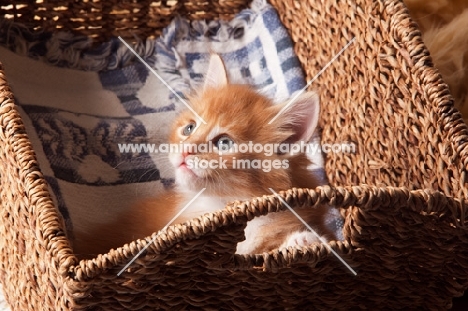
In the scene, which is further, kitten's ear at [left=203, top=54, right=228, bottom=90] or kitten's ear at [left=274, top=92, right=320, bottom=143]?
kitten's ear at [left=203, top=54, right=228, bottom=90]

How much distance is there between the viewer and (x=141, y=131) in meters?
1.70

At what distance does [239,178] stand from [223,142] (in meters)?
0.08

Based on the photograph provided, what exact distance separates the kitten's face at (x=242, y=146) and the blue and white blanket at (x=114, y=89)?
0.13 metres

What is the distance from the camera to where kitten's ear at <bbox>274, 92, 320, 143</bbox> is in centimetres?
133

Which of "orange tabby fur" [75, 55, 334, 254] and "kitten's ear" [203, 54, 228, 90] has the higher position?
"kitten's ear" [203, 54, 228, 90]

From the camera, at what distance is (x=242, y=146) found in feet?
4.50

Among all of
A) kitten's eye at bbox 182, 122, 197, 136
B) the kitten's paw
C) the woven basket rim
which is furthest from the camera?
kitten's eye at bbox 182, 122, 197, 136

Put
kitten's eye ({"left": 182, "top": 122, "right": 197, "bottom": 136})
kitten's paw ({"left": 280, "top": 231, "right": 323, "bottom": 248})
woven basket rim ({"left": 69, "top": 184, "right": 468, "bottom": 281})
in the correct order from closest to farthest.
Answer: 1. woven basket rim ({"left": 69, "top": 184, "right": 468, "bottom": 281})
2. kitten's paw ({"left": 280, "top": 231, "right": 323, "bottom": 248})
3. kitten's eye ({"left": 182, "top": 122, "right": 197, "bottom": 136})

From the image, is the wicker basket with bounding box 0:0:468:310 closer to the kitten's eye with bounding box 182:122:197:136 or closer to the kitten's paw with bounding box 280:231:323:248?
the kitten's paw with bounding box 280:231:323:248

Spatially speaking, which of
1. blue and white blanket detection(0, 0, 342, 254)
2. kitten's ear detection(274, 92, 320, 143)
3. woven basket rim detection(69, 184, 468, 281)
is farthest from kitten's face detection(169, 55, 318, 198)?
woven basket rim detection(69, 184, 468, 281)

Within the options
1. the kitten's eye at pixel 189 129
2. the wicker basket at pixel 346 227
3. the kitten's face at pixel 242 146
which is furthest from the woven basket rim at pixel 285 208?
the kitten's eye at pixel 189 129

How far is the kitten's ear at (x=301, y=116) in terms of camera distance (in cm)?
133

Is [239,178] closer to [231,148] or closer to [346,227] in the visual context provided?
[231,148]

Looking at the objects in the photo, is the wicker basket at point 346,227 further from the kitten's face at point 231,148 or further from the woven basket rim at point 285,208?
the kitten's face at point 231,148
